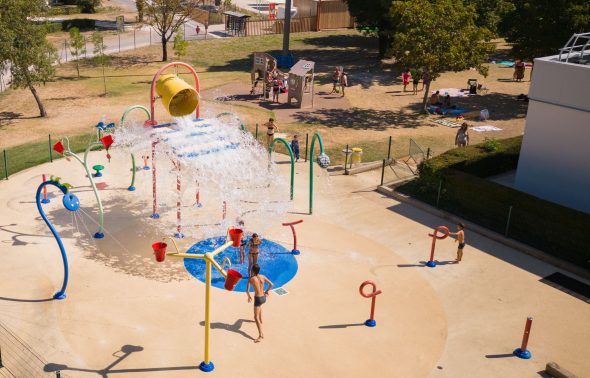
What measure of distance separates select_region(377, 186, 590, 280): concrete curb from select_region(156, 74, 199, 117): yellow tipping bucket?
8.90m

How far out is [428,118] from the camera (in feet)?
119

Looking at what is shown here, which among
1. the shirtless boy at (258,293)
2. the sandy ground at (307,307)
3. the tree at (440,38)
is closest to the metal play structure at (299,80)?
the tree at (440,38)

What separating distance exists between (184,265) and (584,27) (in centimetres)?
2476

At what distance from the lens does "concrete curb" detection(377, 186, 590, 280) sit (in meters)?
19.9

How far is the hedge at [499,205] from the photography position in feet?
66.6

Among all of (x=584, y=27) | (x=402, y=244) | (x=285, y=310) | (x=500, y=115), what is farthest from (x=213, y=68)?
(x=285, y=310)

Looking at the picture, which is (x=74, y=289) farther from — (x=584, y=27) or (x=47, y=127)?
(x=584, y=27)

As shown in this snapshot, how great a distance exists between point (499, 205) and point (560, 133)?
3703mm

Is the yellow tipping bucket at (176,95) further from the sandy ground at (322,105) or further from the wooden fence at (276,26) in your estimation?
the wooden fence at (276,26)

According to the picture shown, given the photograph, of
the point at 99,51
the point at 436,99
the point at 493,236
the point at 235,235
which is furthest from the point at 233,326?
the point at 99,51

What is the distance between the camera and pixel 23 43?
32.7 m

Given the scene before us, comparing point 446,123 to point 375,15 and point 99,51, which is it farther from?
point 99,51

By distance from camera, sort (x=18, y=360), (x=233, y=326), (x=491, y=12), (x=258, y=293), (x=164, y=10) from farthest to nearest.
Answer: (x=164, y=10), (x=491, y=12), (x=233, y=326), (x=258, y=293), (x=18, y=360)

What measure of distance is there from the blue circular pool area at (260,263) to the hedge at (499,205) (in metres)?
7.05
